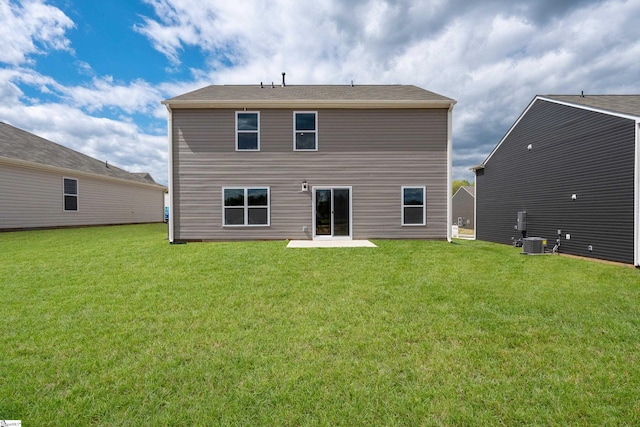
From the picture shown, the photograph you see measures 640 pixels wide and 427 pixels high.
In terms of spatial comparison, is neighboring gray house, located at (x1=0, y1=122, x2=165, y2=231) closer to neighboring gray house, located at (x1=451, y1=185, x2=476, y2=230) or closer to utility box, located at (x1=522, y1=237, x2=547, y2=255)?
utility box, located at (x1=522, y1=237, x2=547, y2=255)

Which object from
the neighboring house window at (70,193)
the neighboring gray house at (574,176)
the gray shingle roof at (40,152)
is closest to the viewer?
the neighboring gray house at (574,176)

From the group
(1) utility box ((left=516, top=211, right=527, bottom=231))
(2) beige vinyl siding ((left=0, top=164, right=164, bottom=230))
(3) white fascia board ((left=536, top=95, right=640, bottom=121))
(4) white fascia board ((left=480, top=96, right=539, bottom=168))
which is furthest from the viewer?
(2) beige vinyl siding ((left=0, top=164, right=164, bottom=230))

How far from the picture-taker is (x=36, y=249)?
8016mm

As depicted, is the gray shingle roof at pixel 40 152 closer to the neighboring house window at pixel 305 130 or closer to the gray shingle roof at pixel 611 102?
the neighboring house window at pixel 305 130

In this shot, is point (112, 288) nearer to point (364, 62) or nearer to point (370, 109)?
point (370, 109)

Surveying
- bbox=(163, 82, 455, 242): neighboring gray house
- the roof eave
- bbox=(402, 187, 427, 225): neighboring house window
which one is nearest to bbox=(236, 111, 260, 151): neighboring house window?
bbox=(163, 82, 455, 242): neighboring gray house

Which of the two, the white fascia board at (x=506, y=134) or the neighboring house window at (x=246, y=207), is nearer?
the neighboring house window at (x=246, y=207)

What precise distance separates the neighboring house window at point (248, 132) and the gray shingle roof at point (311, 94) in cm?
63

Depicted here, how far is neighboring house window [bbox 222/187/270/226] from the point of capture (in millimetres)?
10398

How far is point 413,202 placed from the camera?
10.5 meters

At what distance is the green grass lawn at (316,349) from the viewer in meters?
1.93

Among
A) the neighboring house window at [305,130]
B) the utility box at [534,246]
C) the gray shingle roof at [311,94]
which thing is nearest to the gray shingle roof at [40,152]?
the gray shingle roof at [311,94]

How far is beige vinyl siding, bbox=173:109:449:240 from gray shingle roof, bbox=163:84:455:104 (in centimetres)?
48

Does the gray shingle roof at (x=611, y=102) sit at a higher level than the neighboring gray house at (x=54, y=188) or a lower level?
higher
